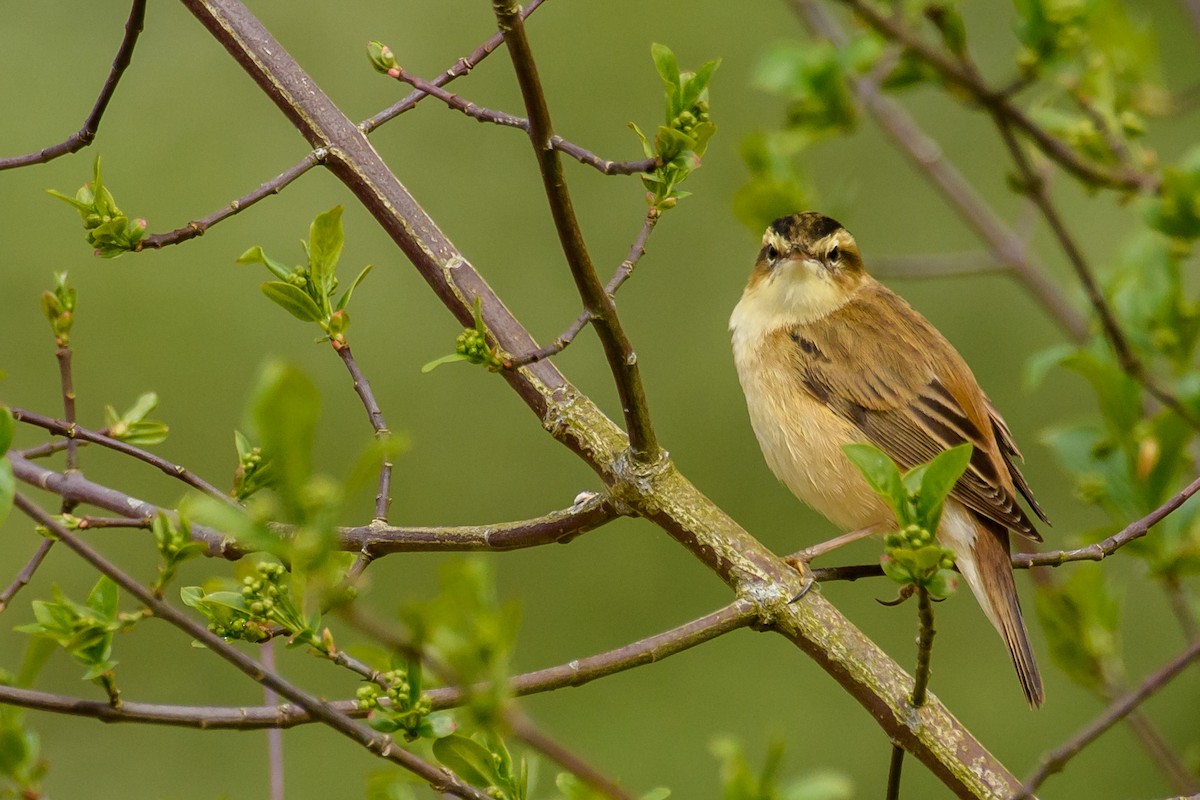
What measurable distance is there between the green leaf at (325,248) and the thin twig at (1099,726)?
5.18 ft

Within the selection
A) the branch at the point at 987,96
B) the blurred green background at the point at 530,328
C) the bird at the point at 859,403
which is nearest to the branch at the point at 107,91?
the branch at the point at 987,96

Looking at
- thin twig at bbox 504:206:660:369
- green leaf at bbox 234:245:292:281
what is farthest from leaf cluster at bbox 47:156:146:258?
thin twig at bbox 504:206:660:369

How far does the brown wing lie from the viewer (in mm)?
4379

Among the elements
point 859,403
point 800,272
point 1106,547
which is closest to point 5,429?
point 1106,547

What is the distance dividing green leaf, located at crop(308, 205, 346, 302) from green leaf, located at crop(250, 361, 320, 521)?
127 centimetres

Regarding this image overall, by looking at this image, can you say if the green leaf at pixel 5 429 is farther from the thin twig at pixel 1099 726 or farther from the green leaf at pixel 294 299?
the thin twig at pixel 1099 726

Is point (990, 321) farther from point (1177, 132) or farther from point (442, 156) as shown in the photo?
point (442, 156)

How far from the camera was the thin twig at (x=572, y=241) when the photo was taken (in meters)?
1.84

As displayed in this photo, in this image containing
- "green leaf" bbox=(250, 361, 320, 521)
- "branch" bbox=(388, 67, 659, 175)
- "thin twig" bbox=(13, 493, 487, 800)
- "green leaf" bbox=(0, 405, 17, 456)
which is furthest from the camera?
"branch" bbox=(388, 67, 659, 175)

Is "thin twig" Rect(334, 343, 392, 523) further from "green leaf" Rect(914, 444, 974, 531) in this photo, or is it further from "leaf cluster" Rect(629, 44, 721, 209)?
"green leaf" Rect(914, 444, 974, 531)

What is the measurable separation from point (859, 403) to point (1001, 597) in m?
0.83

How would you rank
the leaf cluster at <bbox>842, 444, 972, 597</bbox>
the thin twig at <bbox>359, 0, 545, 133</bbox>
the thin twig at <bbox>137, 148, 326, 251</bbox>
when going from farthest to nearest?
the thin twig at <bbox>359, 0, 545, 133</bbox> → the thin twig at <bbox>137, 148, 326, 251</bbox> → the leaf cluster at <bbox>842, 444, 972, 597</bbox>

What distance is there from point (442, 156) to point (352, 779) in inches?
172

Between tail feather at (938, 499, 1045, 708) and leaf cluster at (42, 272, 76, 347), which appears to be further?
tail feather at (938, 499, 1045, 708)
